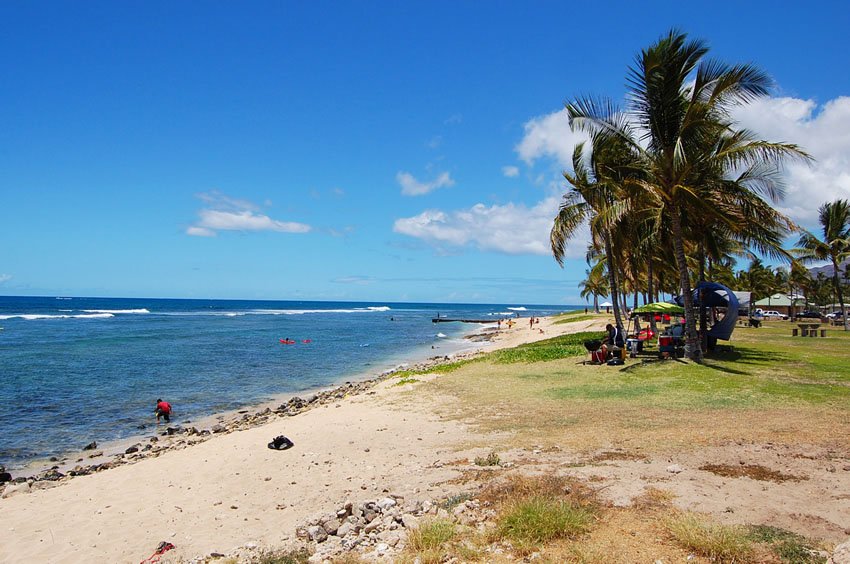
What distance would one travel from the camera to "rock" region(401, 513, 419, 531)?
5.41 metres

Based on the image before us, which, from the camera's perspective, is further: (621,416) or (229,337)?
(229,337)

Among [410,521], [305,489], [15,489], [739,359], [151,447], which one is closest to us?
[410,521]

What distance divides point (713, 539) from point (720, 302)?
1728cm

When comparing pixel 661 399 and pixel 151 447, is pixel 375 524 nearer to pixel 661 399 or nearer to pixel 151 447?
pixel 661 399

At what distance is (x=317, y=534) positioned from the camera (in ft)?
18.3

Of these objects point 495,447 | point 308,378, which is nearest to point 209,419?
point 308,378

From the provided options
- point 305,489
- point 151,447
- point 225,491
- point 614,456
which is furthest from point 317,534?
point 151,447

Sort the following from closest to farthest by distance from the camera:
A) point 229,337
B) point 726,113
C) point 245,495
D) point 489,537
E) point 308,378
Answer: point 489,537 < point 245,495 < point 726,113 < point 308,378 < point 229,337

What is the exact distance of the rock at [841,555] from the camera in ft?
13.1

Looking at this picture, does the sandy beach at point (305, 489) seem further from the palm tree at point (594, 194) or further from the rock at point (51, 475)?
the palm tree at point (594, 194)

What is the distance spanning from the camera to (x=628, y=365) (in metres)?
17.3

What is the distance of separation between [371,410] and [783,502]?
9.53 metres

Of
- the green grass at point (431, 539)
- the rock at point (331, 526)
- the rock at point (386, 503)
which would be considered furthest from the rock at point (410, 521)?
the rock at point (331, 526)

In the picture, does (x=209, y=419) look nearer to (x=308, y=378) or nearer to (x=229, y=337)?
(x=308, y=378)
